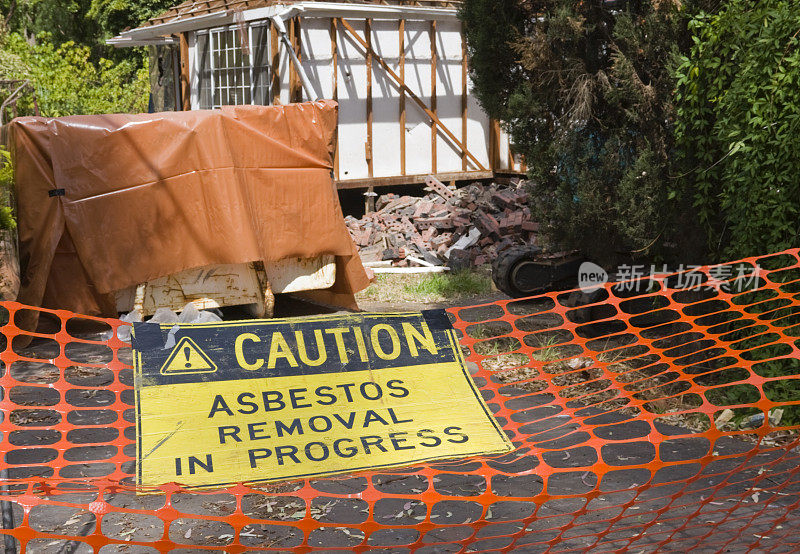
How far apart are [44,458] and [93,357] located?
2805 mm

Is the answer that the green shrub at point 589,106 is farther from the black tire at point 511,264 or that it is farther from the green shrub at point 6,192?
the green shrub at point 6,192

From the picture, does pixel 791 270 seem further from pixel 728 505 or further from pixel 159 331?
pixel 159 331

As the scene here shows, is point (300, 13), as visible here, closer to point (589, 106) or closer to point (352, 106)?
point (352, 106)

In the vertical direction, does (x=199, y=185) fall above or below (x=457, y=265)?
above

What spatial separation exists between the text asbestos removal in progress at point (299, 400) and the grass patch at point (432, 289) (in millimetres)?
6728

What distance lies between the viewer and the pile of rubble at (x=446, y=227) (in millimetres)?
12906

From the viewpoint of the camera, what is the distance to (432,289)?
36.7 ft

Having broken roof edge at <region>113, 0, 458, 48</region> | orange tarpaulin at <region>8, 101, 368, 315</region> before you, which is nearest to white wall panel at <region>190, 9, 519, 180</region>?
broken roof edge at <region>113, 0, 458, 48</region>

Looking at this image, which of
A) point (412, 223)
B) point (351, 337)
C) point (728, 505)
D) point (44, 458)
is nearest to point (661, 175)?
point (728, 505)

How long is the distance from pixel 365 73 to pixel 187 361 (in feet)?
42.9

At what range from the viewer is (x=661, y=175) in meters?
7.22

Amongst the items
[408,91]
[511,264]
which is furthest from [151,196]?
[408,91]

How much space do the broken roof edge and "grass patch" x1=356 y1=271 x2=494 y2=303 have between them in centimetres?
589

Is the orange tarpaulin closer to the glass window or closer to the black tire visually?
the black tire
